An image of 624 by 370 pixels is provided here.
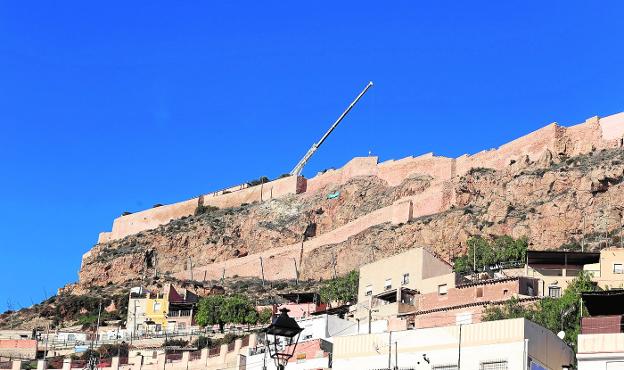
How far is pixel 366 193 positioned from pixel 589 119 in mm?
29382

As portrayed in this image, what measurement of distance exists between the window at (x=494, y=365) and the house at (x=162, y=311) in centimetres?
6091

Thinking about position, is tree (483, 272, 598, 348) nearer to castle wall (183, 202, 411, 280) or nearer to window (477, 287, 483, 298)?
window (477, 287, 483, 298)

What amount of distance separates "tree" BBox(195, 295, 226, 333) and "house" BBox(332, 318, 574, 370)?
5159 centimetres

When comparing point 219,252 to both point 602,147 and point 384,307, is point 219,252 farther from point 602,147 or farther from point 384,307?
point 384,307

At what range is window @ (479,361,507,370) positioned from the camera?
105ft

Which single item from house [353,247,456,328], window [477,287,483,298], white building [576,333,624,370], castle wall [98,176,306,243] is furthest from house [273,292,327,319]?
castle wall [98,176,306,243]

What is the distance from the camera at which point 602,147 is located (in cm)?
10512

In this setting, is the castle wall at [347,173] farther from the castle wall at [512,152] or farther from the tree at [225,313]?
the tree at [225,313]

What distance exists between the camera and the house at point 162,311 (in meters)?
93.6

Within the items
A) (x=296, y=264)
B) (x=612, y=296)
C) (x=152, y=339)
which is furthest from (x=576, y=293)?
(x=296, y=264)

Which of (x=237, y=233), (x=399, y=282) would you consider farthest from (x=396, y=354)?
(x=237, y=233)

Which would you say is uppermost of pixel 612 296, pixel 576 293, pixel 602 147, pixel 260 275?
pixel 602 147

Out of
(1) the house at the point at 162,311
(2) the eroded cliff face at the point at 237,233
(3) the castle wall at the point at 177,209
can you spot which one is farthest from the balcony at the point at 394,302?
(3) the castle wall at the point at 177,209

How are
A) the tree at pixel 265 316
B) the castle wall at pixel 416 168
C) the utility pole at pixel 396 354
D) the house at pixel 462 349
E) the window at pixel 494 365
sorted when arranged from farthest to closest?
the castle wall at pixel 416 168
the tree at pixel 265 316
the utility pole at pixel 396 354
the house at pixel 462 349
the window at pixel 494 365
